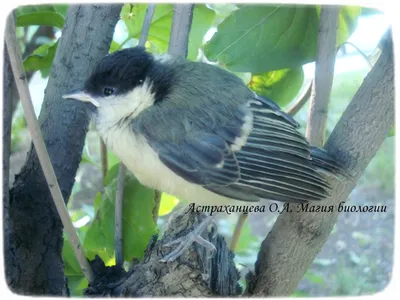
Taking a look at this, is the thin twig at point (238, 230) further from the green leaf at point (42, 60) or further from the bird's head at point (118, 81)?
the green leaf at point (42, 60)

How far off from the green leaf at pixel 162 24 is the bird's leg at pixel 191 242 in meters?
0.24

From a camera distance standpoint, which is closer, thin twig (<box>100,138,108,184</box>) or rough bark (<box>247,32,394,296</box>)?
rough bark (<box>247,32,394,296</box>)

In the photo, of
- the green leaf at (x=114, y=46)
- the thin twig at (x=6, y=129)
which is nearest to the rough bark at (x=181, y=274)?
the thin twig at (x=6, y=129)

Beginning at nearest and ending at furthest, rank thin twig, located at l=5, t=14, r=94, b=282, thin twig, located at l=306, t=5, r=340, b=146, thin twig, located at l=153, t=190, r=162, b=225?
thin twig, located at l=5, t=14, r=94, b=282
thin twig, located at l=306, t=5, r=340, b=146
thin twig, located at l=153, t=190, r=162, b=225

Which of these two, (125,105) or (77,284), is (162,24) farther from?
(77,284)

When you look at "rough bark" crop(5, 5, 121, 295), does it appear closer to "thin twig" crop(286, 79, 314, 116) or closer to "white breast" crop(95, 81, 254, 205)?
"white breast" crop(95, 81, 254, 205)

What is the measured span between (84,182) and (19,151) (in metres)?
0.12

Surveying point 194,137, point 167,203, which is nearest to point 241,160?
point 194,137

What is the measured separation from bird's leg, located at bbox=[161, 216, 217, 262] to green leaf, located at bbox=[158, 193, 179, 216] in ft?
0.61

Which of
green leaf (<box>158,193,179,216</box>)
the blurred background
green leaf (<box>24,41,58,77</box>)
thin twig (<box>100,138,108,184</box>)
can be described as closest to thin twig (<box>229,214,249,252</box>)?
the blurred background

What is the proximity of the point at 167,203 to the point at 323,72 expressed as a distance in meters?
0.32

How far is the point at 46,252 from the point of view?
0.80m

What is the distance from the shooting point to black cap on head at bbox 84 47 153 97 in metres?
0.69

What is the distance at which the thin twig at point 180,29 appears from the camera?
2.52ft
